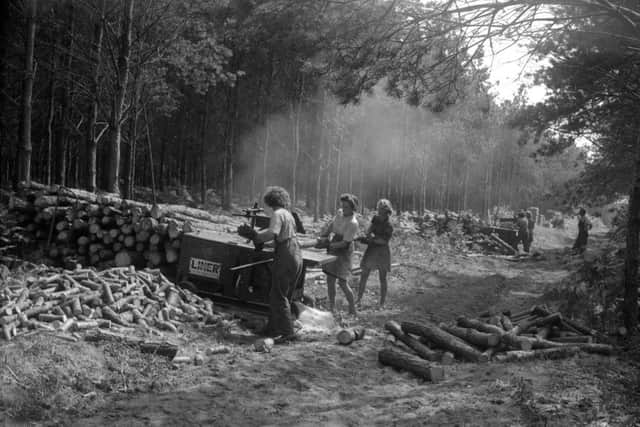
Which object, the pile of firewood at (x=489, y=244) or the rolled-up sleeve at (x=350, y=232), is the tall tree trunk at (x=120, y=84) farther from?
the pile of firewood at (x=489, y=244)

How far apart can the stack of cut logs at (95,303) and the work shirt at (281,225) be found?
1715mm

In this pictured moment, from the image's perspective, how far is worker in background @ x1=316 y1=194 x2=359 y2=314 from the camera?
9.15 m

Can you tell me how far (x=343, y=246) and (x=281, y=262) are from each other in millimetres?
2078

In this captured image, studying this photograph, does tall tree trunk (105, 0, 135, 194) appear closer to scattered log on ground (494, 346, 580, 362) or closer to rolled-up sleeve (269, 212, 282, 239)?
rolled-up sleeve (269, 212, 282, 239)

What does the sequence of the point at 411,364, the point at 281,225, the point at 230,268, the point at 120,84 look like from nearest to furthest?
the point at 411,364 → the point at 281,225 → the point at 230,268 → the point at 120,84

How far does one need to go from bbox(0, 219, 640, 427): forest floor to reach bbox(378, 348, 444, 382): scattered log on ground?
0.09 metres

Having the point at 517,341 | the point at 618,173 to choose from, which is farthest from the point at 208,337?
the point at 618,173

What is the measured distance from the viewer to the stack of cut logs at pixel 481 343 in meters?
6.68

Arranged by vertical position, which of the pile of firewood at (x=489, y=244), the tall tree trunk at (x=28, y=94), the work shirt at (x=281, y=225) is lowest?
the pile of firewood at (x=489, y=244)

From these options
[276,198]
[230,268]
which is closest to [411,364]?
[276,198]

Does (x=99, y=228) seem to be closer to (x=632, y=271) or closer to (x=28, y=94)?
(x=28, y=94)

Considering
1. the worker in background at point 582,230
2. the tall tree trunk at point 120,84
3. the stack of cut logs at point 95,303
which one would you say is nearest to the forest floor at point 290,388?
the stack of cut logs at point 95,303

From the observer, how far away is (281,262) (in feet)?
23.9

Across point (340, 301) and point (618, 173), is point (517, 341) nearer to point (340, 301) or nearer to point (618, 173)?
point (340, 301)
